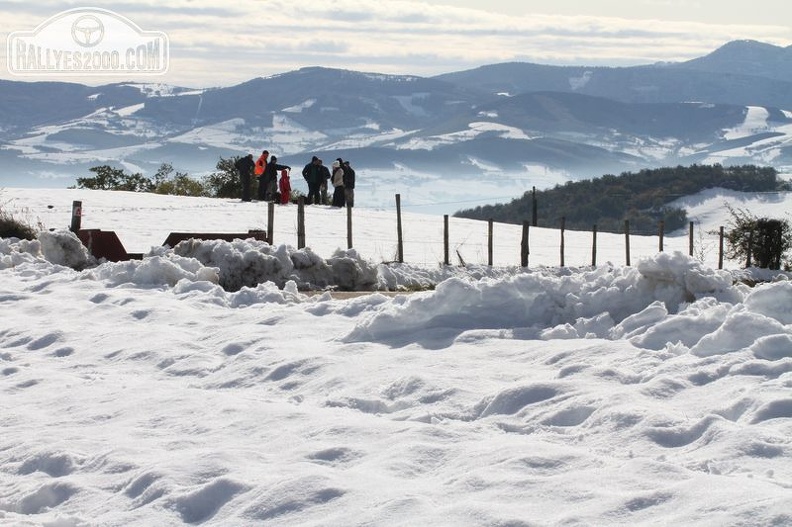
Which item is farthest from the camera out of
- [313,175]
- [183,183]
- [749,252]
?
[183,183]

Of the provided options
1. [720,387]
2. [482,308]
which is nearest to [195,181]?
[482,308]

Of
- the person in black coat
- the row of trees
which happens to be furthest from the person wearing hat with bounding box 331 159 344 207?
the row of trees

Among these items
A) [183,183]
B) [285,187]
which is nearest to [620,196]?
[183,183]

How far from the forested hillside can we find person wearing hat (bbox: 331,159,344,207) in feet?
177

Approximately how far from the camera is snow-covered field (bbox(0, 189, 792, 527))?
574 centimetres

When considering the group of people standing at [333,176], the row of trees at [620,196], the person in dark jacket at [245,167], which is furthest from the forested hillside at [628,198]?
the person in dark jacket at [245,167]

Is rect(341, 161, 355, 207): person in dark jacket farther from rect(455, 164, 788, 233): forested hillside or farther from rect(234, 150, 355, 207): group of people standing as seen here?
rect(455, 164, 788, 233): forested hillside

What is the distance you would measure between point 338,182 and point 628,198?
269 ft

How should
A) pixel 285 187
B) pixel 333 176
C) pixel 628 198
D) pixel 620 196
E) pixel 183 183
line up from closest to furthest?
1. pixel 333 176
2. pixel 285 187
3. pixel 183 183
4. pixel 628 198
5. pixel 620 196

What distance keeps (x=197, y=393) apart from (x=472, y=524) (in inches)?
133

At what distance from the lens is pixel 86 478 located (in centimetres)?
648

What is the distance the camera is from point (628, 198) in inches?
4530

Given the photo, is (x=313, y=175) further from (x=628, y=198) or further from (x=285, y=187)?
(x=628, y=198)

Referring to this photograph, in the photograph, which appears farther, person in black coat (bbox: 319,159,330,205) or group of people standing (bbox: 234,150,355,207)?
person in black coat (bbox: 319,159,330,205)
